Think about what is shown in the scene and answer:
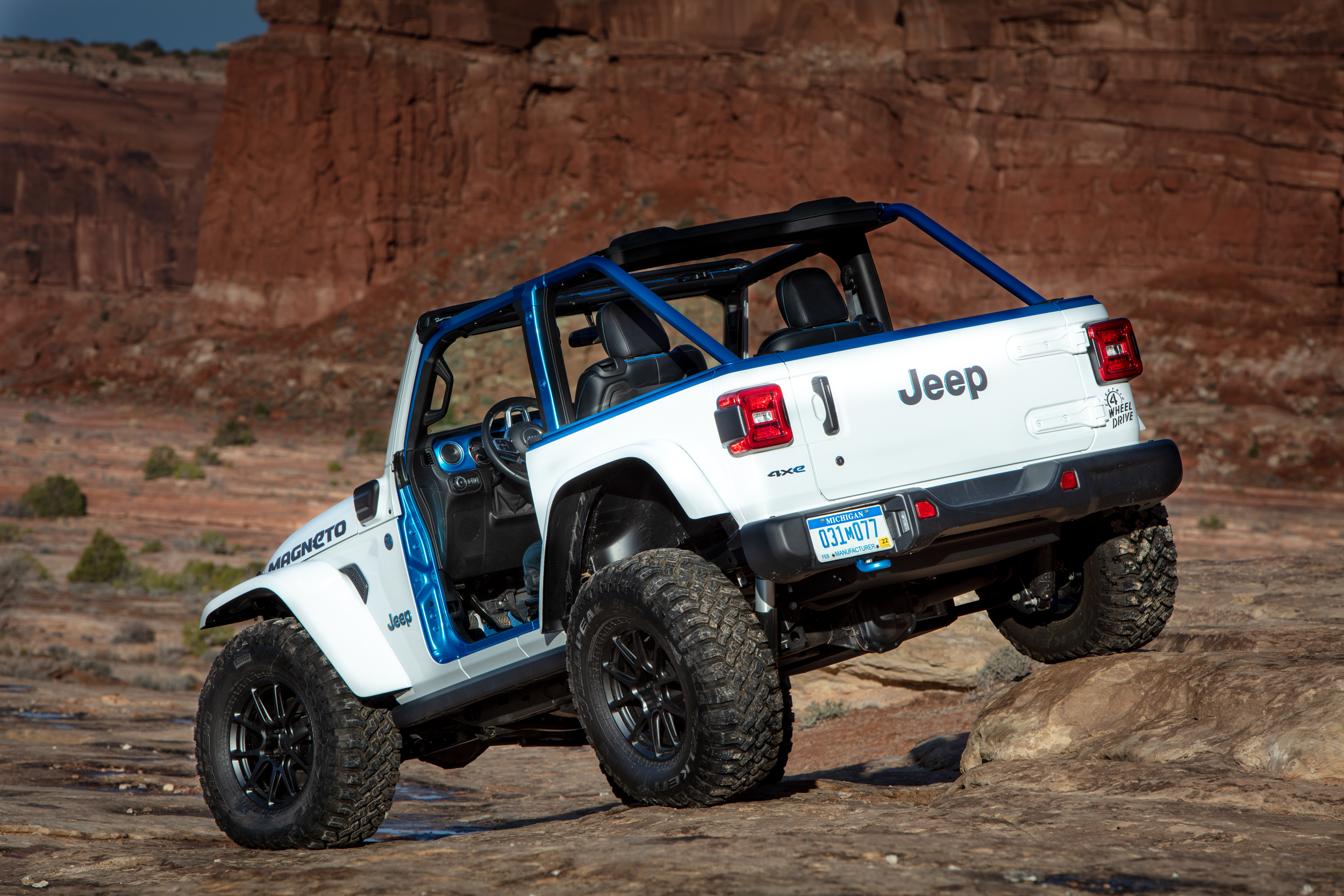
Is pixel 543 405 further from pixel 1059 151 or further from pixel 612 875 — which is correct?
pixel 1059 151

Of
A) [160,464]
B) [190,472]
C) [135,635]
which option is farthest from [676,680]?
[160,464]

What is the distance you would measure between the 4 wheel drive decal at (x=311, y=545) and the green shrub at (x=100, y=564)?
16229 mm

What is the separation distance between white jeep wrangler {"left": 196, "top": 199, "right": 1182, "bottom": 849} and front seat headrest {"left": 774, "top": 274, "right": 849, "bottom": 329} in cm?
1

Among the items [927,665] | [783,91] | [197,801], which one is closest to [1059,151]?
[783,91]

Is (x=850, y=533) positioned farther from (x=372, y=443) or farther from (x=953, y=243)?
(x=372, y=443)

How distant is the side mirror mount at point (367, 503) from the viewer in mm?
5723

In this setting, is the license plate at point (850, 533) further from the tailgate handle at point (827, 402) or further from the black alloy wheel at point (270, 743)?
the black alloy wheel at point (270, 743)

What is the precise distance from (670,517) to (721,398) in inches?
34.4

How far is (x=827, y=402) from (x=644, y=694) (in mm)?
1258

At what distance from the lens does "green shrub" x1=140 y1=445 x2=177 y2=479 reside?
34.5 metres

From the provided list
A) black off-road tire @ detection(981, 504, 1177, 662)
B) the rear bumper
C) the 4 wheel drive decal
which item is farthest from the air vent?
black off-road tire @ detection(981, 504, 1177, 662)

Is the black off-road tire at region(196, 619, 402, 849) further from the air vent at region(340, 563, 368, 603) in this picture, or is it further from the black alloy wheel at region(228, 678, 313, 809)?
the air vent at region(340, 563, 368, 603)

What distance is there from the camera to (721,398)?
14.0 feet

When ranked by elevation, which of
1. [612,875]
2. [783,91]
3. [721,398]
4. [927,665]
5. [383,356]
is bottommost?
[927,665]
